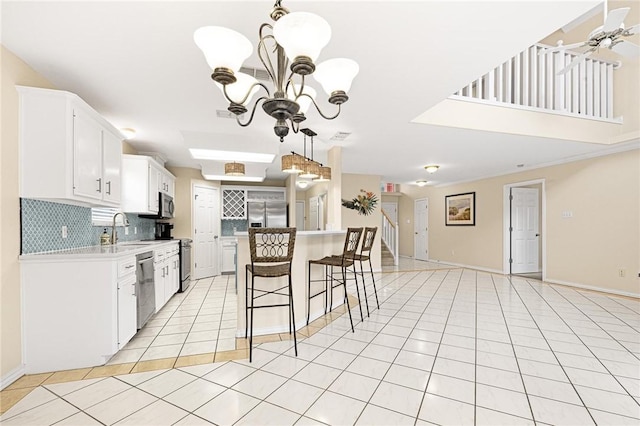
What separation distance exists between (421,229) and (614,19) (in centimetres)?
739

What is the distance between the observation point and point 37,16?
6.25 ft

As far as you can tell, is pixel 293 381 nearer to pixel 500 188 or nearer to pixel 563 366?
pixel 563 366

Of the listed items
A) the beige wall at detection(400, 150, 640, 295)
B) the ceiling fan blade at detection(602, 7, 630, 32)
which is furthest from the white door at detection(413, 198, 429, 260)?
the ceiling fan blade at detection(602, 7, 630, 32)

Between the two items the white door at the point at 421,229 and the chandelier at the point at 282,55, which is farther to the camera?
the white door at the point at 421,229

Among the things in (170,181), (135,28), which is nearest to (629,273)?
(135,28)

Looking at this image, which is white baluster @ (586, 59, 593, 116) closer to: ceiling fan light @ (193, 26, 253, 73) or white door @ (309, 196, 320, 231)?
white door @ (309, 196, 320, 231)

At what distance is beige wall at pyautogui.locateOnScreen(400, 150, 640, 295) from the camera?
15.8 feet

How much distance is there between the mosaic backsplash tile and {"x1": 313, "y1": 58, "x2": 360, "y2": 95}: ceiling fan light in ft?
20.9

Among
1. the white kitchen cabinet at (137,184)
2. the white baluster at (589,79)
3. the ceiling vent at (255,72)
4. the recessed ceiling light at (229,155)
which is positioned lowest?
the white kitchen cabinet at (137,184)

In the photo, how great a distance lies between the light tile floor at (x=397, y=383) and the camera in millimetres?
1808

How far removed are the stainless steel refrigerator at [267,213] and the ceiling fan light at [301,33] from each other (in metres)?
6.33

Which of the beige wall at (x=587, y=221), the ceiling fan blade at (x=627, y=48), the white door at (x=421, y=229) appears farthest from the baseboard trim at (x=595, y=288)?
the white door at (x=421, y=229)

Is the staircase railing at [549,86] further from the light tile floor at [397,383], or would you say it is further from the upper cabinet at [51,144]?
the upper cabinet at [51,144]

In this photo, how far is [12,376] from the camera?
220 cm
